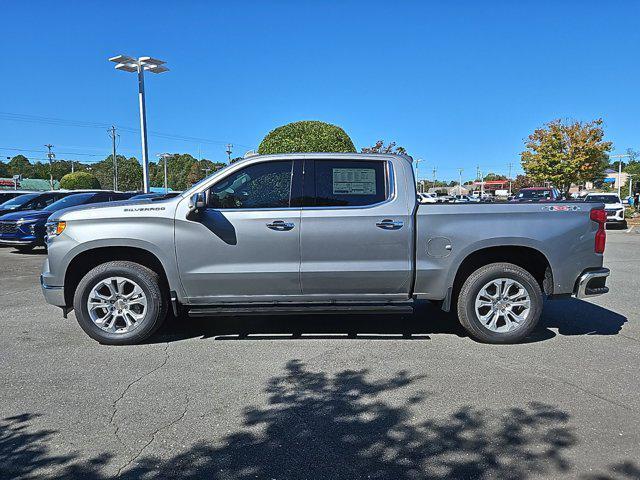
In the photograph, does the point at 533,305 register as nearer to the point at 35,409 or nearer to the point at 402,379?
the point at 402,379

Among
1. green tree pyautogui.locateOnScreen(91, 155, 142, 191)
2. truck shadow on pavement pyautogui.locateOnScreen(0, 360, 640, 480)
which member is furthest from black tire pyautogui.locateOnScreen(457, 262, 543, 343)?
green tree pyautogui.locateOnScreen(91, 155, 142, 191)

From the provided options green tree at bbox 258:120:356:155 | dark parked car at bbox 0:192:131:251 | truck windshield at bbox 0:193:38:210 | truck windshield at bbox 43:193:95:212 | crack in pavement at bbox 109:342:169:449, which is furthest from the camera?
Answer: truck windshield at bbox 0:193:38:210

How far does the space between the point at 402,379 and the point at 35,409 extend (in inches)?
112

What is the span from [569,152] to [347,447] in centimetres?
3286

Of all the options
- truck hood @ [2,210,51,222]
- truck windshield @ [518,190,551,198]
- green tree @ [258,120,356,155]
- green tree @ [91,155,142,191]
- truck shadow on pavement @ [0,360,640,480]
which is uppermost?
green tree @ [91,155,142,191]

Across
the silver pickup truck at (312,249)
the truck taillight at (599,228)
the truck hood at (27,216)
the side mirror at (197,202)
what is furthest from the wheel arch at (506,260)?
the truck hood at (27,216)

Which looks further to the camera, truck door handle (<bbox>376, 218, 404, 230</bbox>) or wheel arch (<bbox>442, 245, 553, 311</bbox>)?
wheel arch (<bbox>442, 245, 553, 311</bbox>)

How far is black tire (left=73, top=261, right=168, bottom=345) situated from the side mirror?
2.74ft

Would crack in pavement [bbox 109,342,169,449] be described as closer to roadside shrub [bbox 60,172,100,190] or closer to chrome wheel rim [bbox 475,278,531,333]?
chrome wheel rim [bbox 475,278,531,333]

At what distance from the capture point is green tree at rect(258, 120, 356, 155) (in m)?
14.7

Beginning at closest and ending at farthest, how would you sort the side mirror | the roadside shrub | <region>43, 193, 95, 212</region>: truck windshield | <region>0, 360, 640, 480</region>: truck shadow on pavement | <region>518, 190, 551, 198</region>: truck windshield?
1. <region>0, 360, 640, 480</region>: truck shadow on pavement
2. the side mirror
3. <region>43, 193, 95, 212</region>: truck windshield
4. <region>518, 190, 551, 198</region>: truck windshield
5. the roadside shrub

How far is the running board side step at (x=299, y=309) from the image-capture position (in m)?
5.10

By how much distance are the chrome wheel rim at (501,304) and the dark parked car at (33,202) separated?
14.1 m

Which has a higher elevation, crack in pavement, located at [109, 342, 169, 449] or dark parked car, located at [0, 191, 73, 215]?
dark parked car, located at [0, 191, 73, 215]
